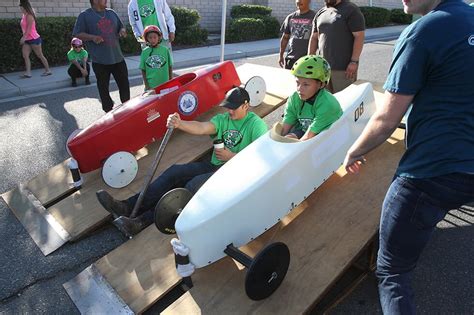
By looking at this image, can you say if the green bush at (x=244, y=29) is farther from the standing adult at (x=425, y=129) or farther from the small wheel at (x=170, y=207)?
the standing adult at (x=425, y=129)

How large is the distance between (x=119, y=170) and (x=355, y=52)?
9.57 feet

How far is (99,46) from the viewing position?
551 cm

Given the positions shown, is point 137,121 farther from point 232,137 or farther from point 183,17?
point 183,17

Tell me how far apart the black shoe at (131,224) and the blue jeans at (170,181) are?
0.27 ft

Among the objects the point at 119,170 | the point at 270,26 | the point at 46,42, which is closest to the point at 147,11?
the point at 119,170

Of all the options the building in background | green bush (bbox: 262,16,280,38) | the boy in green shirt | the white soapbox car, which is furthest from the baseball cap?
green bush (bbox: 262,16,280,38)

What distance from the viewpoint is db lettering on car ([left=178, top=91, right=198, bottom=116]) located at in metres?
4.76

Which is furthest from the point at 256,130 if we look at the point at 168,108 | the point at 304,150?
the point at 168,108

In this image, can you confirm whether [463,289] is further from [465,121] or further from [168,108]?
[168,108]

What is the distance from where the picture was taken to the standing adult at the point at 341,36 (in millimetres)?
4336

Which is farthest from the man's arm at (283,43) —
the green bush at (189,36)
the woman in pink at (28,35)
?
the green bush at (189,36)

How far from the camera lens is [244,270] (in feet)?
9.53

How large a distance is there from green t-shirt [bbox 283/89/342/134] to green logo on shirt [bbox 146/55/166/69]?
2.25 meters

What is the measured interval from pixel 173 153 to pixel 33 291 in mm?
2024
